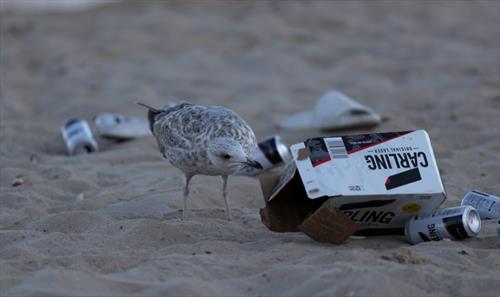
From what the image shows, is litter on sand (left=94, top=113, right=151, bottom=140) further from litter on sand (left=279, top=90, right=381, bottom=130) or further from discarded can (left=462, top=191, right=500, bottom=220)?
discarded can (left=462, top=191, right=500, bottom=220)

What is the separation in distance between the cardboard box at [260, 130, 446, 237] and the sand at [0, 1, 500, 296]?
0.66 feet

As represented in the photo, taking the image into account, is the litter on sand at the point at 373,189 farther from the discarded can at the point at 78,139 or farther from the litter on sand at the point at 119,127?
the litter on sand at the point at 119,127

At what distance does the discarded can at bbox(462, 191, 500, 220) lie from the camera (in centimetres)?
444

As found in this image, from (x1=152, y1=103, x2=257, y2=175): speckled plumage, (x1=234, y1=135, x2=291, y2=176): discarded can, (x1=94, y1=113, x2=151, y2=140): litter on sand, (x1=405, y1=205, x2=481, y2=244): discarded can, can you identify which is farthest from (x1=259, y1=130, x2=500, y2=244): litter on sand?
(x1=94, y1=113, x2=151, y2=140): litter on sand

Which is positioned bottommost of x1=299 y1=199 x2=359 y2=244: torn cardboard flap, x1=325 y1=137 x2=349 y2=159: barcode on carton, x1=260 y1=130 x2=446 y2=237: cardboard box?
x1=299 y1=199 x2=359 y2=244: torn cardboard flap

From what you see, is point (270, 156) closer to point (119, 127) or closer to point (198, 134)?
point (198, 134)

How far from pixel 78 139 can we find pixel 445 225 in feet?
11.7

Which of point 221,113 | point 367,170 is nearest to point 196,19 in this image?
point 221,113

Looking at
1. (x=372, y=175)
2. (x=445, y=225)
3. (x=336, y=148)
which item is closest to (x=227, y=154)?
(x=336, y=148)

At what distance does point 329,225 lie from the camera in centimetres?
395

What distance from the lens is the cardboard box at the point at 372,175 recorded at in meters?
3.90

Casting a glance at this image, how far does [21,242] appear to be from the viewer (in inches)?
164

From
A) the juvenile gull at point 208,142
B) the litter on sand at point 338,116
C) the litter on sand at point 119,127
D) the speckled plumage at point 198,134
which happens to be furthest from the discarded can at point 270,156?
the litter on sand at point 119,127

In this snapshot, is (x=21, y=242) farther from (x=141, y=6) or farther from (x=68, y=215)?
(x=141, y=6)
